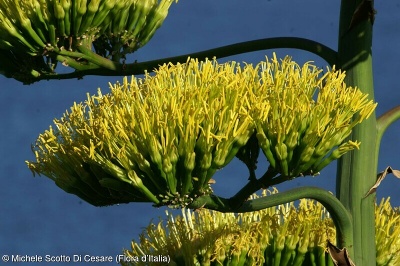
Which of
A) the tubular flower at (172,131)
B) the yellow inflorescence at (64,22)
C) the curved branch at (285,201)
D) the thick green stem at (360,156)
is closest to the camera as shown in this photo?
the tubular flower at (172,131)

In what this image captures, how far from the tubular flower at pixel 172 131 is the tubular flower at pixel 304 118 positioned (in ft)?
0.29

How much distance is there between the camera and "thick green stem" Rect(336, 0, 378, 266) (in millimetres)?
4660

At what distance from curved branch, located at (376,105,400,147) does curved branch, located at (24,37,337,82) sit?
1.08 ft

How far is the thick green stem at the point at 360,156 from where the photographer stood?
4.66 metres

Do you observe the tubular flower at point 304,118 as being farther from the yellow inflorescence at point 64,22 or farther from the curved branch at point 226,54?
the yellow inflorescence at point 64,22

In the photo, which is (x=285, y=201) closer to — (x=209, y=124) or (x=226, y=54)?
(x=209, y=124)

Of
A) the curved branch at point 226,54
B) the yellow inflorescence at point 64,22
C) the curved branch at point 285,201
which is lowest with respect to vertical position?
the curved branch at point 285,201

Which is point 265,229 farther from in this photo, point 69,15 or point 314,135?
point 69,15

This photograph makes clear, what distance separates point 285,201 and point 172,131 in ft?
1.95

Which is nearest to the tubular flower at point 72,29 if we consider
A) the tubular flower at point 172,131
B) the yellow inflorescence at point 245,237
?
the tubular flower at point 172,131

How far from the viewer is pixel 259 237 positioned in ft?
16.5

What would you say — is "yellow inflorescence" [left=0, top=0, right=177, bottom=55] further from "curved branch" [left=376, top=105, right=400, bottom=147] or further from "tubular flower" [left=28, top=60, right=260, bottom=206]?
"curved branch" [left=376, top=105, right=400, bottom=147]

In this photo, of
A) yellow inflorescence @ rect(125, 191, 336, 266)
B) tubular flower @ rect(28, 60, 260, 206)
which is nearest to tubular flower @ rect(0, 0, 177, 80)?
tubular flower @ rect(28, 60, 260, 206)

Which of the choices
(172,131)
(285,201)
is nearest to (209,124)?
(172,131)
